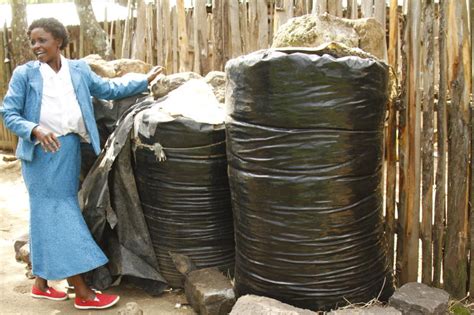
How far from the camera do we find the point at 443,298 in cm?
321

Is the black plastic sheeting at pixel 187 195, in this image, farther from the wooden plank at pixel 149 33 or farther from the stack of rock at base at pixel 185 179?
the wooden plank at pixel 149 33

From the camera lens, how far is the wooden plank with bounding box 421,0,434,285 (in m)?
3.49

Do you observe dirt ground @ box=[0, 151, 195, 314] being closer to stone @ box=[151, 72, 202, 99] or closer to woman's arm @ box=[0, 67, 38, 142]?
woman's arm @ box=[0, 67, 38, 142]

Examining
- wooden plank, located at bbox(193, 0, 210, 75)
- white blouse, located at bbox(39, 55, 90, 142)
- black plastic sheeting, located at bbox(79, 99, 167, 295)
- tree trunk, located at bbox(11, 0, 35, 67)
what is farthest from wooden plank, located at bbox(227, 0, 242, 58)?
tree trunk, located at bbox(11, 0, 35, 67)

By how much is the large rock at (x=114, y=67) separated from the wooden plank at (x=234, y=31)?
799mm

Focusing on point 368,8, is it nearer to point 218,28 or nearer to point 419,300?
point 218,28

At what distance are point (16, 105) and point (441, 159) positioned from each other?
8.32ft

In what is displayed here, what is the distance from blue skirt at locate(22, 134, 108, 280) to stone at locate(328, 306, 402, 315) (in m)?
1.60

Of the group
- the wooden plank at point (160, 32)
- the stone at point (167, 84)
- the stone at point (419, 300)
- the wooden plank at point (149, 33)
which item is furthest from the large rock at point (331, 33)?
the wooden plank at point (149, 33)

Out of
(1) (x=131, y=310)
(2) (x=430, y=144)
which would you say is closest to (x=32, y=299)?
(1) (x=131, y=310)

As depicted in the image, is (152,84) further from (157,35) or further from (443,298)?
(443,298)

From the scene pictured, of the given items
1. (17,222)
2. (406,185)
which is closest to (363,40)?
(406,185)

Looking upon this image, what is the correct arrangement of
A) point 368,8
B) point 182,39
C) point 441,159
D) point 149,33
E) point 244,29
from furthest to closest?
point 149,33 < point 182,39 < point 244,29 < point 368,8 < point 441,159

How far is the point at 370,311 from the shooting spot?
3.07m
